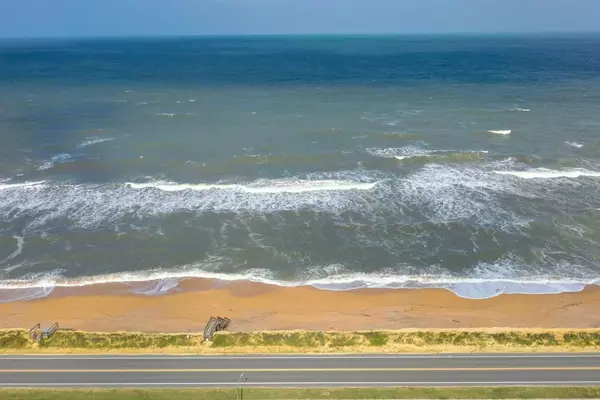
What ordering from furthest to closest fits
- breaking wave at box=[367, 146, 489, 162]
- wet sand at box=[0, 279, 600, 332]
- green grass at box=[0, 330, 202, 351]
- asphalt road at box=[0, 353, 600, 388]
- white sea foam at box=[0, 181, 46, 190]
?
breaking wave at box=[367, 146, 489, 162] → white sea foam at box=[0, 181, 46, 190] → wet sand at box=[0, 279, 600, 332] → green grass at box=[0, 330, 202, 351] → asphalt road at box=[0, 353, 600, 388]

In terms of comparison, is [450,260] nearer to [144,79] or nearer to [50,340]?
[50,340]

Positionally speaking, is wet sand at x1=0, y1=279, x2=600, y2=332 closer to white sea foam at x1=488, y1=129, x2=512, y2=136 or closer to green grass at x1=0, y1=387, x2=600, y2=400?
green grass at x1=0, y1=387, x2=600, y2=400

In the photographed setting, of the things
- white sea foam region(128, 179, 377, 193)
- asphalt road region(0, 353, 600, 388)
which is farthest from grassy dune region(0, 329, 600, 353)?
white sea foam region(128, 179, 377, 193)

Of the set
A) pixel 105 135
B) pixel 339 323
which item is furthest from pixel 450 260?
pixel 105 135

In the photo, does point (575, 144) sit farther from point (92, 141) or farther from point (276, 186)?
point (92, 141)

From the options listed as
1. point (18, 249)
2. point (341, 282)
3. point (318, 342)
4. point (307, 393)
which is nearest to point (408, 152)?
point (341, 282)
